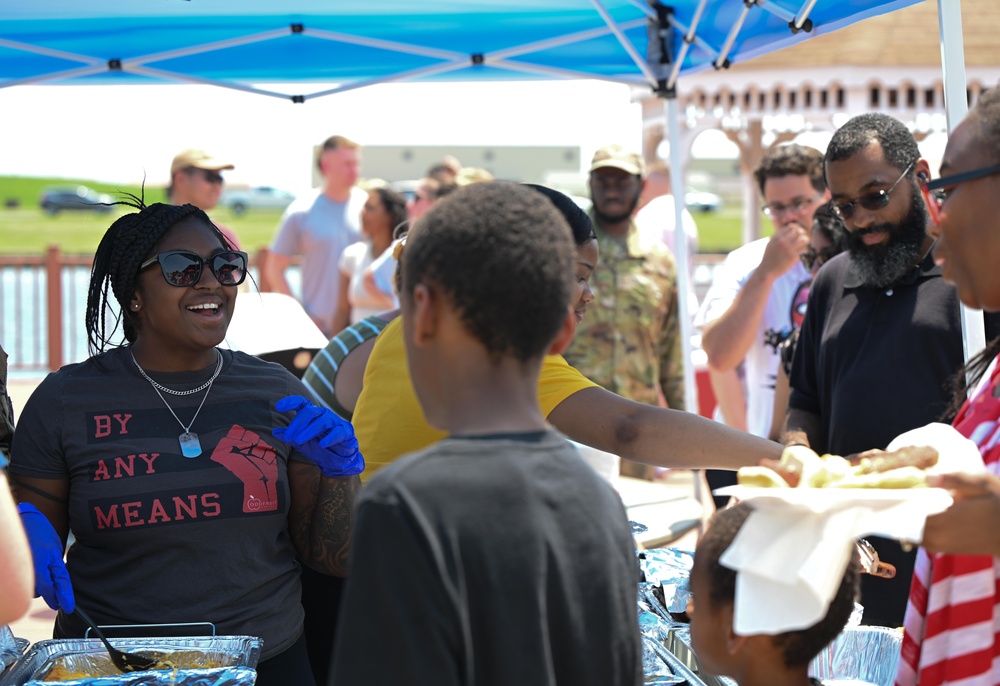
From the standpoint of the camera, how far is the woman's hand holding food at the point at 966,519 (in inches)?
56.1

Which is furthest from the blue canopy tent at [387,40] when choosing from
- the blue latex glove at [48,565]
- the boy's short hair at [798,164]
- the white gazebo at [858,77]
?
the white gazebo at [858,77]

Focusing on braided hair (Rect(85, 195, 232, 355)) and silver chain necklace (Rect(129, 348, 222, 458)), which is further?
braided hair (Rect(85, 195, 232, 355))

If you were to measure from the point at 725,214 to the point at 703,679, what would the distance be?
73440 mm

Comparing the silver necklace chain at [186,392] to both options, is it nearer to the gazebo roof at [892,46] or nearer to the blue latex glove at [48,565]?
the blue latex glove at [48,565]

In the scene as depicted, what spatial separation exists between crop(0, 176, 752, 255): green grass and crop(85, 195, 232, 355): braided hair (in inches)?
1235

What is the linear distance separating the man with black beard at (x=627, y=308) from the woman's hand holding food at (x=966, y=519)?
13.4ft

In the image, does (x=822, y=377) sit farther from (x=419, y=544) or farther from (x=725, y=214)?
(x=725, y=214)

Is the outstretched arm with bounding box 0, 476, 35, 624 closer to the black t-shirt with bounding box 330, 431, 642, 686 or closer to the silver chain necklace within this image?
the black t-shirt with bounding box 330, 431, 642, 686

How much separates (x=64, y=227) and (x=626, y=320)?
53487 mm

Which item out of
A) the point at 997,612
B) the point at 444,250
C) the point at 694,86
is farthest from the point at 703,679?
the point at 694,86

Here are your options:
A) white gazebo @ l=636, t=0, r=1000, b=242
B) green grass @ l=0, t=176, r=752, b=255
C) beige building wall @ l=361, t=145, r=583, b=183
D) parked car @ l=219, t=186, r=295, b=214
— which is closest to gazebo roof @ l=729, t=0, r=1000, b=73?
white gazebo @ l=636, t=0, r=1000, b=242

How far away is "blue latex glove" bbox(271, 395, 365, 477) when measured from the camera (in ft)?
7.80

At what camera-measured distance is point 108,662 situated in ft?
6.78

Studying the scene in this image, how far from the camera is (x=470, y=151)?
86.8 metres
